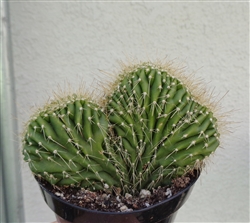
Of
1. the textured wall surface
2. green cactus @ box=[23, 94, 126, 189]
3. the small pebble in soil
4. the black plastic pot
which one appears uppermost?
the textured wall surface

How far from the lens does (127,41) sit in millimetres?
1095

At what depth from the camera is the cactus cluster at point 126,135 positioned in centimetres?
49

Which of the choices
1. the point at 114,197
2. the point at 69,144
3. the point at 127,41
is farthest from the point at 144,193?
the point at 127,41

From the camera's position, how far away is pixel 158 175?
549mm

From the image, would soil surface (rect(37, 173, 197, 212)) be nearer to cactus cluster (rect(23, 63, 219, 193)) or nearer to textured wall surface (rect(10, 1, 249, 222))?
cactus cluster (rect(23, 63, 219, 193))

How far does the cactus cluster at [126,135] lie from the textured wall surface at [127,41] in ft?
1.75

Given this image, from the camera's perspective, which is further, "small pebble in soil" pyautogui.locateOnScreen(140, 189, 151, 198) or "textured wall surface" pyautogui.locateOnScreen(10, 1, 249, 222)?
"textured wall surface" pyautogui.locateOnScreen(10, 1, 249, 222)

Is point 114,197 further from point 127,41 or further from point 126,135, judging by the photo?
point 127,41

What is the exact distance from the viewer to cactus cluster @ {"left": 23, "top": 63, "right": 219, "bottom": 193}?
1.62 ft

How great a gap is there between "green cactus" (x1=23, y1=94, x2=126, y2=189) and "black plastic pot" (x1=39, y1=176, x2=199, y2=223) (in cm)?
4

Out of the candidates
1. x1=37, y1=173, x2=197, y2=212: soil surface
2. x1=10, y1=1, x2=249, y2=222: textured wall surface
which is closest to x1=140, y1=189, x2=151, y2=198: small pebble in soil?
x1=37, y1=173, x2=197, y2=212: soil surface

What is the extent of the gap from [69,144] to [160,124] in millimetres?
145

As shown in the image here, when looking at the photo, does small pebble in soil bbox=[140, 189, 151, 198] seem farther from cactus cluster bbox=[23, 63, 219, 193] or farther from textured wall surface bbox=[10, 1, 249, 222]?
textured wall surface bbox=[10, 1, 249, 222]

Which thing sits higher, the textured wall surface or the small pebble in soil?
the textured wall surface
